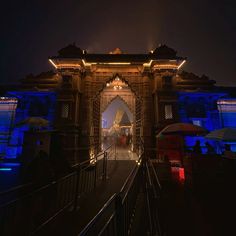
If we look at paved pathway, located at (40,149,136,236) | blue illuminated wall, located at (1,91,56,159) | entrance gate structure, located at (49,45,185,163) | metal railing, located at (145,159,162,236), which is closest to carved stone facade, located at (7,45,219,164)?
entrance gate structure, located at (49,45,185,163)

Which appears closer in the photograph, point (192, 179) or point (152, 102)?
point (192, 179)

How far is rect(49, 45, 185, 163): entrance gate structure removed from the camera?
34.9 feet

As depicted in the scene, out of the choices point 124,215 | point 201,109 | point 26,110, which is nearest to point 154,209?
point 124,215

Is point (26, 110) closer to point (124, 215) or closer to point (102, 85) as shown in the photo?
point (102, 85)

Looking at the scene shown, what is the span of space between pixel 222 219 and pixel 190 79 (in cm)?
1088

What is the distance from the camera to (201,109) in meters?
11.4

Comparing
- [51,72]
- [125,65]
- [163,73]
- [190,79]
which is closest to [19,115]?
[51,72]

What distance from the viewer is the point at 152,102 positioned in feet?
37.4

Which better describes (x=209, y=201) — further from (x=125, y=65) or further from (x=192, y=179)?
Result: (x=125, y=65)

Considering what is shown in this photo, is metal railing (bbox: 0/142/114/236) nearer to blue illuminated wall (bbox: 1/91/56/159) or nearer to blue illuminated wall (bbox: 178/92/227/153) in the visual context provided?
blue illuminated wall (bbox: 1/91/56/159)

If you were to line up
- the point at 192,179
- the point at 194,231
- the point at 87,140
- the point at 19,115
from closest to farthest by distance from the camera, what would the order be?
the point at 194,231 → the point at 192,179 → the point at 87,140 → the point at 19,115

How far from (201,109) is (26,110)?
47.2 feet

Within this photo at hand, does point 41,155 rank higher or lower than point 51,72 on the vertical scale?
lower

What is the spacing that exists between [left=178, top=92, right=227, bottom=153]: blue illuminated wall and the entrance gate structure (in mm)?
1067
